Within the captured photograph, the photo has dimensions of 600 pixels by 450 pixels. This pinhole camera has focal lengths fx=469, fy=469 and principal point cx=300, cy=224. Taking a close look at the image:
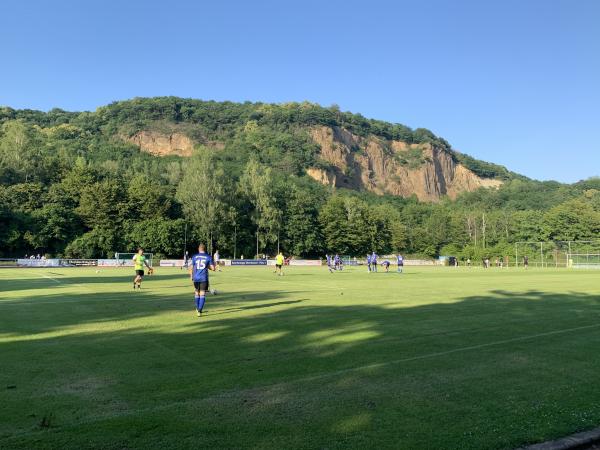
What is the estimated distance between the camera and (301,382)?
6.88m

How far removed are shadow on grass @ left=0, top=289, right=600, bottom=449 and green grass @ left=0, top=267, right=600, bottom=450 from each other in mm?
26

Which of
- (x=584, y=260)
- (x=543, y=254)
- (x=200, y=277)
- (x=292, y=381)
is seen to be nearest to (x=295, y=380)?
(x=292, y=381)

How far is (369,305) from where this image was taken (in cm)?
1638

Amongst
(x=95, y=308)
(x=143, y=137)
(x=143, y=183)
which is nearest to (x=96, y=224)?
(x=143, y=183)

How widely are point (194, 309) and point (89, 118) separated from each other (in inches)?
8042

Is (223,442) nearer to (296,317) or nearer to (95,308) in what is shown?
(296,317)

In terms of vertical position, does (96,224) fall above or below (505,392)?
above

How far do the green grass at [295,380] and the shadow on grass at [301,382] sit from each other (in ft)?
0.08

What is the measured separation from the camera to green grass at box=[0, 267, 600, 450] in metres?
5.04

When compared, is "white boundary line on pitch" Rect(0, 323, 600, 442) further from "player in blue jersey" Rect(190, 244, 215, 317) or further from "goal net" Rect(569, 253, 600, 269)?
"goal net" Rect(569, 253, 600, 269)

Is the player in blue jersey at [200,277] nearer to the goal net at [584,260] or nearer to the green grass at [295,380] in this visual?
the green grass at [295,380]

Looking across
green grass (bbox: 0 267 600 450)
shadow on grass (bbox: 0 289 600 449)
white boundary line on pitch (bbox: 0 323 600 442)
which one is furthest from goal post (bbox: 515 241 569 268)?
shadow on grass (bbox: 0 289 600 449)

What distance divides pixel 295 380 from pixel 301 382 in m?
0.14

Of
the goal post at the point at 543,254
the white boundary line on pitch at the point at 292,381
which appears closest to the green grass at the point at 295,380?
the white boundary line on pitch at the point at 292,381
